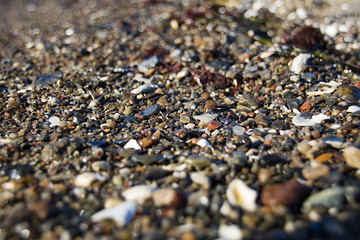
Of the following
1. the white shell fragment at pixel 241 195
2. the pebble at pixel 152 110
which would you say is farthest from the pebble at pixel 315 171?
the pebble at pixel 152 110

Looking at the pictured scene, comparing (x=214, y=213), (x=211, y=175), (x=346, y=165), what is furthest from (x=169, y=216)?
(x=346, y=165)

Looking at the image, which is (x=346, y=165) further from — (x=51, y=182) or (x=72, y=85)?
(x=72, y=85)

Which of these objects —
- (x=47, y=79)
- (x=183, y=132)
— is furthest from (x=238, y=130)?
(x=47, y=79)

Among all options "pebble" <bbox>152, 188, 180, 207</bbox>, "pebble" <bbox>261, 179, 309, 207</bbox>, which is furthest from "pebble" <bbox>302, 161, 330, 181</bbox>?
"pebble" <bbox>152, 188, 180, 207</bbox>

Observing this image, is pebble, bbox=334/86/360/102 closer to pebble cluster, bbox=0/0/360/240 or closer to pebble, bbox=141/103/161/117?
pebble cluster, bbox=0/0/360/240

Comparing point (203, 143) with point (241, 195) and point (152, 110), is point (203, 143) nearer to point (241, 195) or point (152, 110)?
point (241, 195)

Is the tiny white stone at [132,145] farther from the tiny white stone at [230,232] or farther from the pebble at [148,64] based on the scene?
the pebble at [148,64]
